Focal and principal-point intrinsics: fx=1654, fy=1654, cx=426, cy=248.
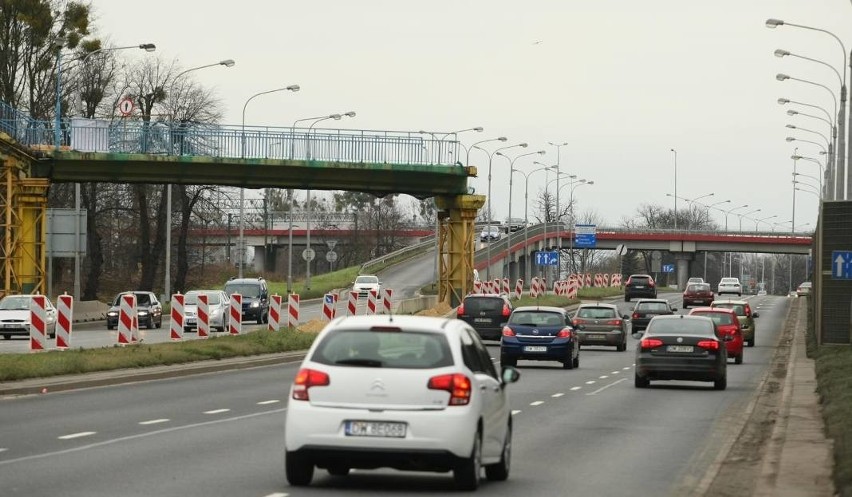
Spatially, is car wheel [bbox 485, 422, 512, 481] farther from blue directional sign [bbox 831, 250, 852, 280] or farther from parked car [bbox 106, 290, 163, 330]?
Result: parked car [bbox 106, 290, 163, 330]

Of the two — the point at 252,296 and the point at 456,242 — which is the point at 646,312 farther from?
the point at 252,296

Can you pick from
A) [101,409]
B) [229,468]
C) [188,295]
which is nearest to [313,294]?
[188,295]

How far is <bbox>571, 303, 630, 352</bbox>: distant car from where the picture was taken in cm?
4988

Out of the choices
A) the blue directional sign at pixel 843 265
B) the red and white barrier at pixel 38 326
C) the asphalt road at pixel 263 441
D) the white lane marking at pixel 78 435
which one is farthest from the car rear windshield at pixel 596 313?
the white lane marking at pixel 78 435

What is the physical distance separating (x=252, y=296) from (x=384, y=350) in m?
49.1

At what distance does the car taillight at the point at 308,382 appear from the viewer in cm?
1293

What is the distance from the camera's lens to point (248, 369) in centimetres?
3475

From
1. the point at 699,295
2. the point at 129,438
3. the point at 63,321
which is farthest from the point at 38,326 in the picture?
the point at 699,295

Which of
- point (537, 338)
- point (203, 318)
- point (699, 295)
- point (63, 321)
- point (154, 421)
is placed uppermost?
point (699, 295)

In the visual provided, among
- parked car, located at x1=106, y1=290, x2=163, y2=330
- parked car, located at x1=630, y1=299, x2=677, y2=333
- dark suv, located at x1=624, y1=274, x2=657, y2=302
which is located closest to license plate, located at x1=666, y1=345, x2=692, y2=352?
parked car, located at x1=106, y1=290, x2=163, y2=330

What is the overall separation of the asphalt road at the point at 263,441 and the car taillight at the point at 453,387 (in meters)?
0.90

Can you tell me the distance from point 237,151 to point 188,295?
6.00 m

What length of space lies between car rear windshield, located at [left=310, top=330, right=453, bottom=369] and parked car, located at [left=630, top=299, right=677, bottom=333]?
47980 millimetres

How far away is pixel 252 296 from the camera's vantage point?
61.8m
